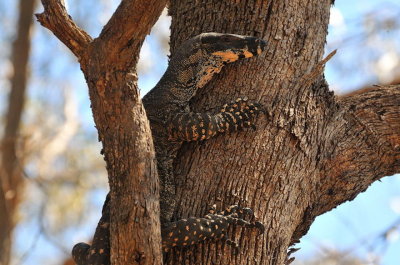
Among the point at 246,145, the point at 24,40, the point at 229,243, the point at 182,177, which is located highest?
the point at 24,40

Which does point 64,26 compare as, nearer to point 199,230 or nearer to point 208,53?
point 199,230

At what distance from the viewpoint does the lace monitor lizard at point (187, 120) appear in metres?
4.04

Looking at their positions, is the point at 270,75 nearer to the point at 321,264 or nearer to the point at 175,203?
the point at 175,203

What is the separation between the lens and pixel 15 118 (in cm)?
975

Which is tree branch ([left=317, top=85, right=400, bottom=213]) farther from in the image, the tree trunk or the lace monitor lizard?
the lace monitor lizard

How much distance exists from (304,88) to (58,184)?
8345 millimetres

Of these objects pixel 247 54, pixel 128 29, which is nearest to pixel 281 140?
pixel 247 54

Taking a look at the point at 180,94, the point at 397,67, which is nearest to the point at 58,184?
the point at 397,67

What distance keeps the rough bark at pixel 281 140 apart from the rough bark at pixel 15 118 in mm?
4890

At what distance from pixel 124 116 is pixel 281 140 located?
4.48 ft

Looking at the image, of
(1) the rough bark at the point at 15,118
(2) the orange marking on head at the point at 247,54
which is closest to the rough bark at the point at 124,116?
(2) the orange marking on head at the point at 247,54

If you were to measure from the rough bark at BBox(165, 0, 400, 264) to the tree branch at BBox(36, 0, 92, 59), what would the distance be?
1.27 metres

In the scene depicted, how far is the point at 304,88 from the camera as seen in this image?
456 centimetres

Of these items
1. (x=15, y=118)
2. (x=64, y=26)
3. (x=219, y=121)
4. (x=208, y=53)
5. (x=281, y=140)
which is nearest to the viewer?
(x=64, y=26)
